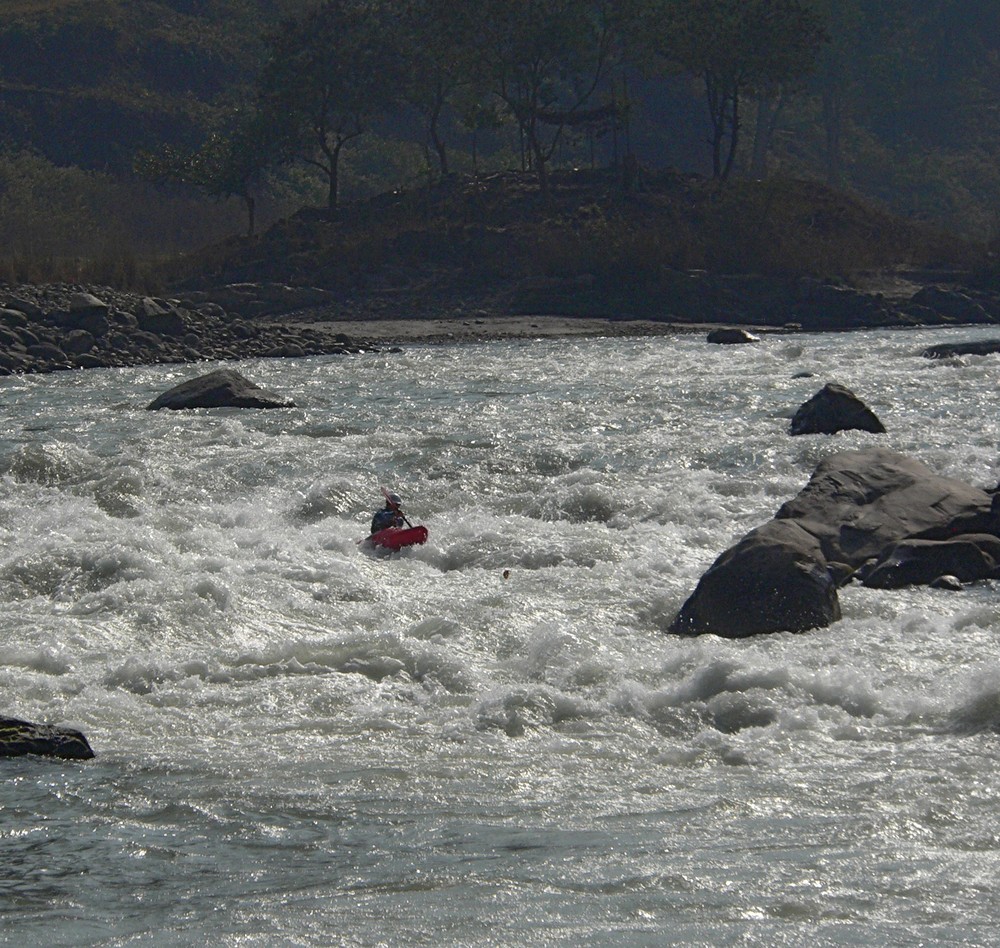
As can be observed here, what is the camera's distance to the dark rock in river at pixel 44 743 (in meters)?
6.93

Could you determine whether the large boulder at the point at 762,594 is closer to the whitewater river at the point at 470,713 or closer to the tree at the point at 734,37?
the whitewater river at the point at 470,713

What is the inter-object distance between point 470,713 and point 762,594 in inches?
90.3

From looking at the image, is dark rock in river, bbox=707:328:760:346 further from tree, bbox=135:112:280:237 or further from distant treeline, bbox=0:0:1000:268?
tree, bbox=135:112:280:237

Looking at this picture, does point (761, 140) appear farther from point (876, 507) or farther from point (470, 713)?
point (470, 713)

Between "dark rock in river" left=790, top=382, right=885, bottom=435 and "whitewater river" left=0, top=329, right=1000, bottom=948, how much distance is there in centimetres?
27

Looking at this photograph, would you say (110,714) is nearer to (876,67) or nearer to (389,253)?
(389,253)

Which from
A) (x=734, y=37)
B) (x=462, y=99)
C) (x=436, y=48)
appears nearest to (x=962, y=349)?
(x=734, y=37)

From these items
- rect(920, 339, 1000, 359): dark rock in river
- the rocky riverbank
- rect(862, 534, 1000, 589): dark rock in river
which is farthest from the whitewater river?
the rocky riverbank

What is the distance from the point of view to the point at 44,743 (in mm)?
6949

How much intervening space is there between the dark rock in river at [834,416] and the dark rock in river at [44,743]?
10667mm

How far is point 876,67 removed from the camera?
78062 millimetres

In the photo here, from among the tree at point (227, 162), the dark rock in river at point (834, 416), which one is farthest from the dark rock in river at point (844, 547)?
the tree at point (227, 162)

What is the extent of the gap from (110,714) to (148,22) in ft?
301

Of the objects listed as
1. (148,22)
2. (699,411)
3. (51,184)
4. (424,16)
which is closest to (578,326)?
(699,411)
